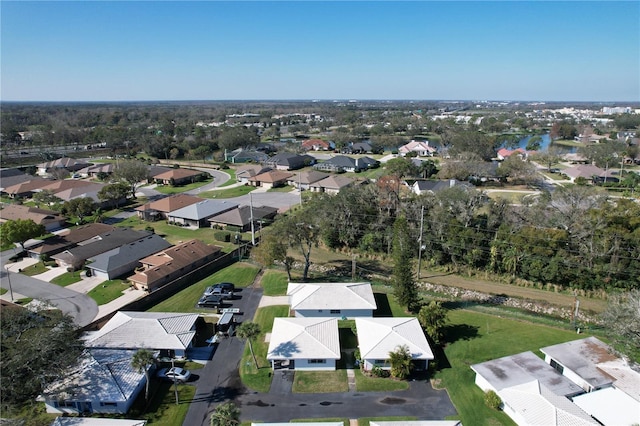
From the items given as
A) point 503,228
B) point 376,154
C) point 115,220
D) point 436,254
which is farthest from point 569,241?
point 376,154

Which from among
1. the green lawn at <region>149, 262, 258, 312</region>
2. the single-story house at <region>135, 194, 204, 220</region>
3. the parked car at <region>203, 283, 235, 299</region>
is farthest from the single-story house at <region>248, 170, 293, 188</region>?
the parked car at <region>203, 283, 235, 299</region>

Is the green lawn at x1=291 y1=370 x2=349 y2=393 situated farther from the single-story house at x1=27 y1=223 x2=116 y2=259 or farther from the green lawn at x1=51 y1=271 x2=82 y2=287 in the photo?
the single-story house at x1=27 y1=223 x2=116 y2=259

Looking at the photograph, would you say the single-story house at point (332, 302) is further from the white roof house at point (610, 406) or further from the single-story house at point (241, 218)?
the single-story house at point (241, 218)

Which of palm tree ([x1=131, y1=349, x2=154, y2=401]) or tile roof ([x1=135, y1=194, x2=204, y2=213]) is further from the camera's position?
tile roof ([x1=135, y1=194, x2=204, y2=213])

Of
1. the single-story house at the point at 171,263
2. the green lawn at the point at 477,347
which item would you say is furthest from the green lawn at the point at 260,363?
the single-story house at the point at 171,263

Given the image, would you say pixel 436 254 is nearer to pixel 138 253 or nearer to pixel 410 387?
pixel 410 387

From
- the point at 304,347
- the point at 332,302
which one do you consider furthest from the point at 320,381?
the point at 332,302
